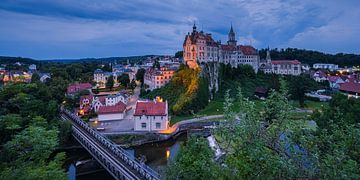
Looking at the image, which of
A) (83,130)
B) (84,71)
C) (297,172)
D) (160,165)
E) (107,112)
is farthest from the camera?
(84,71)

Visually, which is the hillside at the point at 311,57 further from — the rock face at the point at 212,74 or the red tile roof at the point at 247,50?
the rock face at the point at 212,74

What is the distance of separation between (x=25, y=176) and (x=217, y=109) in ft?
120

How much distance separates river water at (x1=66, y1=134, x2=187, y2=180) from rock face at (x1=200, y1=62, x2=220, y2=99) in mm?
22561

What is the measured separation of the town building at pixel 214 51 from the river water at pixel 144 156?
27.4 metres

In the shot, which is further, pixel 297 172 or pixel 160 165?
pixel 160 165

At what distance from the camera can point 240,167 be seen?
6.11 m

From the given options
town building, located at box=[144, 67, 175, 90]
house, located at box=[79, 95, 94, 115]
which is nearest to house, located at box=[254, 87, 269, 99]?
town building, located at box=[144, 67, 175, 90]

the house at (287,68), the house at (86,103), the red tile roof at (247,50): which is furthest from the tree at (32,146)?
the house at (287,68)

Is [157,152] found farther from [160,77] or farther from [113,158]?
[160,77]

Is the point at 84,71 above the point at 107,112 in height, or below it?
above

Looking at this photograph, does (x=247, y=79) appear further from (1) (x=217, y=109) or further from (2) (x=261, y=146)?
(2) (x=261, y=146)

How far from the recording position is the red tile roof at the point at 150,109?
31.2 meters

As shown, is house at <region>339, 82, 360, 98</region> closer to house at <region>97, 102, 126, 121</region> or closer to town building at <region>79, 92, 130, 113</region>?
house at <region>97, 102, 126, 121</region>

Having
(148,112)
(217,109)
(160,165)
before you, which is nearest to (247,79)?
(217,109)
